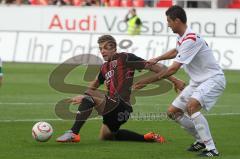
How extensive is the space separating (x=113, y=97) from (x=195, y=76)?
1.85 m

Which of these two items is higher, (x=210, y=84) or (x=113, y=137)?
(x=210, y=84)

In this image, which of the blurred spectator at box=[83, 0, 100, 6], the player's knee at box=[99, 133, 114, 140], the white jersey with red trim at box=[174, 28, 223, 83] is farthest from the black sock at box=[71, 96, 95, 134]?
the blurred spectator at box=[83, 0, 100, 6]

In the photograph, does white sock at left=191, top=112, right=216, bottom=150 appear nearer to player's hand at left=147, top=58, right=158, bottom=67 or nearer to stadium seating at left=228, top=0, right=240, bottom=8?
player's hand at left=147, top=58, right=158, bottom=67

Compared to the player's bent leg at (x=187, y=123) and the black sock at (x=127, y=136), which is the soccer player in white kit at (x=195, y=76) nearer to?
the player's bent leg at (x=187, y=123)

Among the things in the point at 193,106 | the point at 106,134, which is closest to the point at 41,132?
the point at 106,134

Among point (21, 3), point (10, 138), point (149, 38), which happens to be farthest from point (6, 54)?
point (10, 138)

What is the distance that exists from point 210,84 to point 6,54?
2374 cm

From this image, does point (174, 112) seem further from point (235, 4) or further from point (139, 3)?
point (139, 3)

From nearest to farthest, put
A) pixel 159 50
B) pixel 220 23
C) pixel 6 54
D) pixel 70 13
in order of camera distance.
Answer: pixel 159 50 < pixel 6 54 < pixel 220 23 < pixel 70 13

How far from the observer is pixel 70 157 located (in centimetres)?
1092

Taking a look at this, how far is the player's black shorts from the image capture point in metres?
12.6

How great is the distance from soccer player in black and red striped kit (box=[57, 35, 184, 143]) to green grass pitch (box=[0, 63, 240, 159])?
209mm

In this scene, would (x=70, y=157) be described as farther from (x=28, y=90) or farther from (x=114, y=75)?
(x=28, y=90)

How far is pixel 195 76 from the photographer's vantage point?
1125 cm
